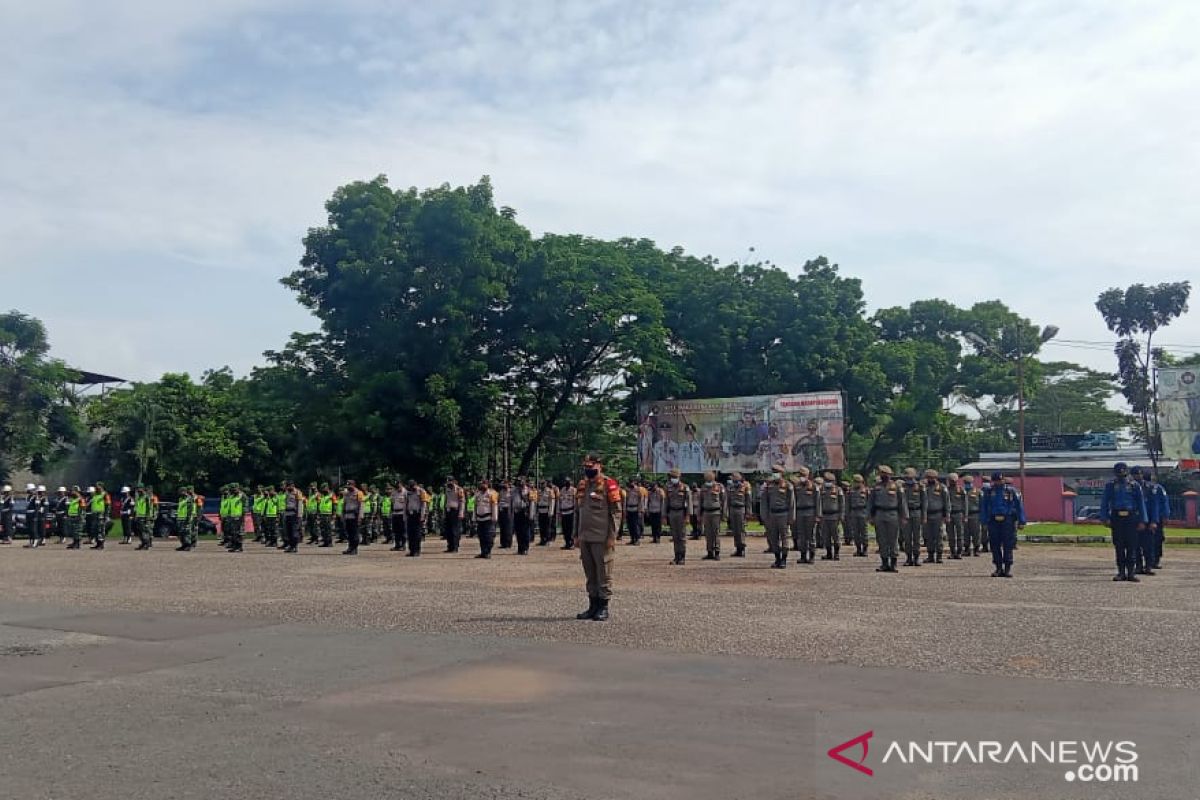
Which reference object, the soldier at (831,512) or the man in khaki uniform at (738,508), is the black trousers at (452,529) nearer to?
the man in khaki uniform at (738,508)

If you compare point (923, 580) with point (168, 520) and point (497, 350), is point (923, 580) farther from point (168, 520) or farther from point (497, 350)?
point (168, 520)

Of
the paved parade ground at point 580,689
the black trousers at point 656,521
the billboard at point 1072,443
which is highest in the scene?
the billboard at point 1072,443

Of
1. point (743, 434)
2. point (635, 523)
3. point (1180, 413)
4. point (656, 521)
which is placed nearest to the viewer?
point (635, 523)

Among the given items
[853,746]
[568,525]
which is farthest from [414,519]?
[853,746]

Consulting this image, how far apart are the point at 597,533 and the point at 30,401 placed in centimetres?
4223

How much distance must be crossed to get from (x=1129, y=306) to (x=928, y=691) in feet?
152

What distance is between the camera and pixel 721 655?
942 centimetres

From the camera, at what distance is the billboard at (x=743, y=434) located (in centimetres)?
3541

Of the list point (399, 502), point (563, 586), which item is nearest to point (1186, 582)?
point (563, 586)

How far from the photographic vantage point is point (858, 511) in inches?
906

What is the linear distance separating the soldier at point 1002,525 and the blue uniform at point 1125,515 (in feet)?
4.75

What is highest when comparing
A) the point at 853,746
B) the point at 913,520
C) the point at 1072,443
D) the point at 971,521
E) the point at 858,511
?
the point at 1072,443

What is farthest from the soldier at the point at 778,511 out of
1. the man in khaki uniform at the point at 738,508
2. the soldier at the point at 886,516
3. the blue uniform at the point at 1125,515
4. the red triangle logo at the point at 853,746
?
the red triangle logo at the point at 853,746

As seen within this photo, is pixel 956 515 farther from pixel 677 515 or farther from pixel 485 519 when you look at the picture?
pixel 485 519
